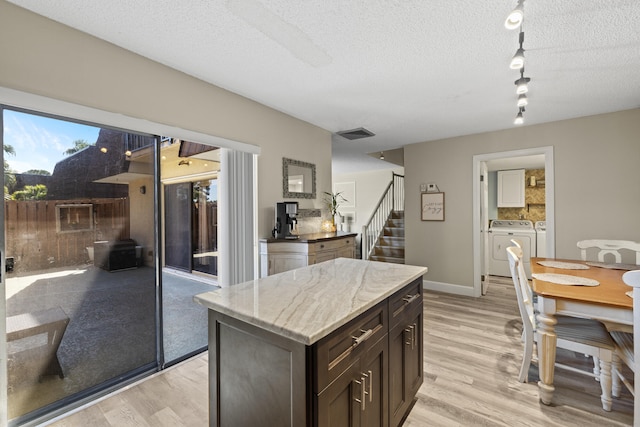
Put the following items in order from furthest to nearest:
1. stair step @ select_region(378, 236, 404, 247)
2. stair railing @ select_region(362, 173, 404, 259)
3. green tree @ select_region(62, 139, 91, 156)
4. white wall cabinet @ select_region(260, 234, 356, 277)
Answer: stair railing @ select_region(362, 173, 404, 259), stair step @ select_region(378, 236, 404, 247), white wall cabinet @ select_region(260, 234, 356, 277), green tree @ select_region(62, 139, 91, 156)

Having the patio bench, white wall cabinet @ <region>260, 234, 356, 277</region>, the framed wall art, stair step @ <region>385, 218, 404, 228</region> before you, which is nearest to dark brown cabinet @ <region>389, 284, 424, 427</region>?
white wall cabinet @ <region>260, 234, 356, 277</region>

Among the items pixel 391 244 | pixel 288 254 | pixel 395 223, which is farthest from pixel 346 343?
pixel 395 223

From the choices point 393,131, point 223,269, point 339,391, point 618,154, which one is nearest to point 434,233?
point 393,131

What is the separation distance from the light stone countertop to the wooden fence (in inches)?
51.9

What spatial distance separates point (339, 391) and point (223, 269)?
9.14 feet

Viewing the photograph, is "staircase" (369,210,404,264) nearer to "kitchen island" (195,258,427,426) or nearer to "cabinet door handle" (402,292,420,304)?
"cabinet door handle" (402,292,420,304)

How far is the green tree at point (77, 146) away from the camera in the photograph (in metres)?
1.93

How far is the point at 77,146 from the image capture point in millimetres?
1969

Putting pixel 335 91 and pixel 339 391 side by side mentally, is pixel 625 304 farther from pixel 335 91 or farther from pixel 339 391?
pixel 335 91

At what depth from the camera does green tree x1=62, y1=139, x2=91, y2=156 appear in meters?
1.93

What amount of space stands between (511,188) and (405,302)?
233 inches

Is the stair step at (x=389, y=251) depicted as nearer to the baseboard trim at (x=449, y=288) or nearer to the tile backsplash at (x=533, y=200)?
the baseboard trim at (x=449, y=288)

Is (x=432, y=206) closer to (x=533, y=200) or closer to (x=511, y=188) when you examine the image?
(x=511, y=188)

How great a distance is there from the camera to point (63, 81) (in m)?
1.77
